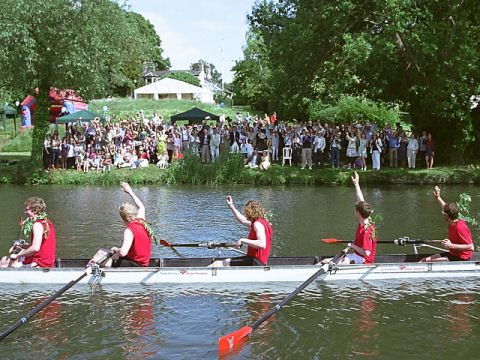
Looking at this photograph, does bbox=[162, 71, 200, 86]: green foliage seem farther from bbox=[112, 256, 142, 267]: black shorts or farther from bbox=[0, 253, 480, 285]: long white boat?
bbox=[112, 256, 142, 267]: black shorts

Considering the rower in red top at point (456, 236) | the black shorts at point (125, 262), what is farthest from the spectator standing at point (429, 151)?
the black shorts at point (125, 262)

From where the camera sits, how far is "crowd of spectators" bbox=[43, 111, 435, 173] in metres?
28.8

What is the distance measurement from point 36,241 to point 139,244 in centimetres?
200

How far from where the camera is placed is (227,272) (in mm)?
11523

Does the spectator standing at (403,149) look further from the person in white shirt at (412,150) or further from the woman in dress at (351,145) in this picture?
the woman in dress at (351,145)

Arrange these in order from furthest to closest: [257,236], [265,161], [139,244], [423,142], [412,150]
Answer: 1. [423,142]
2. [265,161]
3. [412,150]
4. [257,236]
5. [139,244]

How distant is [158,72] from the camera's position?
400ft

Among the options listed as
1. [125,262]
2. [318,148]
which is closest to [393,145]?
[318,148]

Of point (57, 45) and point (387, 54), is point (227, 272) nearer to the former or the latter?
point (387, 54)

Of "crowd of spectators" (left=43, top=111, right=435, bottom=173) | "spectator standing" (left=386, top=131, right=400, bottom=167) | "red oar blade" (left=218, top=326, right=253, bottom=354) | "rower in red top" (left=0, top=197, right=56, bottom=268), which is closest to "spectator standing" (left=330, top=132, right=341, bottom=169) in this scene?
"crowd of spectators" (left=43, top=111, right=435, bottom=173)

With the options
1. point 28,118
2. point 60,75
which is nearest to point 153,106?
point 28,118

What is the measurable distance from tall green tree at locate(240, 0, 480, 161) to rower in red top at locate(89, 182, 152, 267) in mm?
17255

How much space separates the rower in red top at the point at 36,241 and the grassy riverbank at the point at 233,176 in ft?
53.5

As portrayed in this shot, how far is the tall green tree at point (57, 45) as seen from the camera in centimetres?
2647
